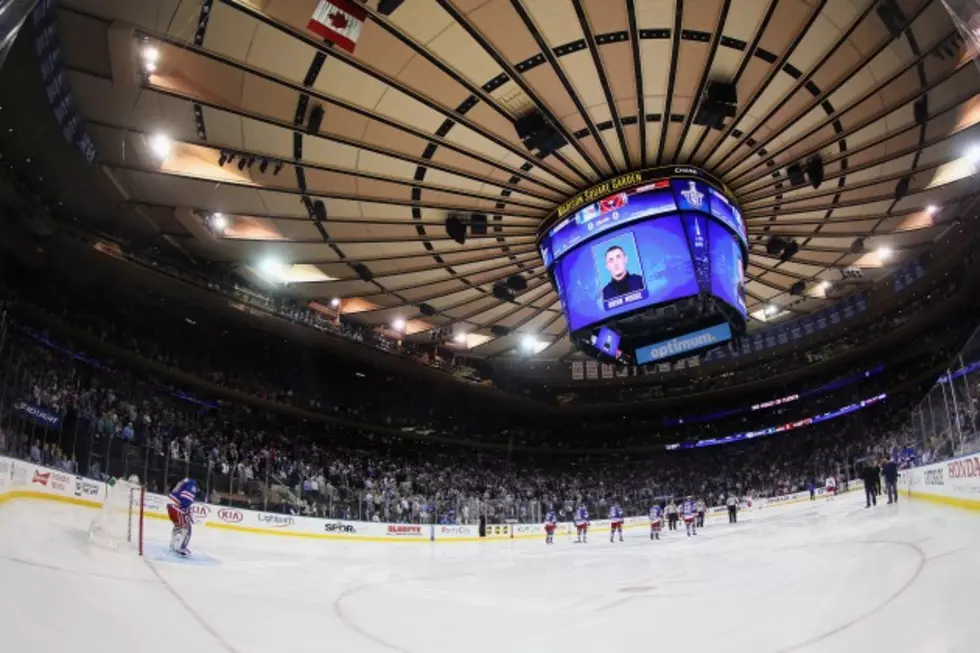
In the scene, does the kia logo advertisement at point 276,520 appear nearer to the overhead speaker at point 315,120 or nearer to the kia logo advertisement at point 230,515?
the kia logo advertisement at point 230,515

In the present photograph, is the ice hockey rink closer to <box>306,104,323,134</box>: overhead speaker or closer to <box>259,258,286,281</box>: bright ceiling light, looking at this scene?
<box>306,104,323,134</box>: overhead speaker

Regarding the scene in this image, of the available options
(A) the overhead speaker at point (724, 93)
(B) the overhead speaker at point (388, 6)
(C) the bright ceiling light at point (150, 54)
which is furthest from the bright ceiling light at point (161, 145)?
(A) the overhead speaker at point (724, 93)

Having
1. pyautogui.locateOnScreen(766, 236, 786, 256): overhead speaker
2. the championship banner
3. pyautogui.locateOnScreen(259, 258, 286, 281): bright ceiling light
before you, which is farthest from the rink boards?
pyautogui.locateOnScreen(259, 258, 286, 281): bright ceiling light

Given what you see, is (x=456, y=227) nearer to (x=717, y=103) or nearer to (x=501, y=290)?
(x=501, y=290)

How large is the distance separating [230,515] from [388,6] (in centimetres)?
1407

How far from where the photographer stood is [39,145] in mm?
15531

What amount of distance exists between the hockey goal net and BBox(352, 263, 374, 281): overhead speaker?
13415 mm

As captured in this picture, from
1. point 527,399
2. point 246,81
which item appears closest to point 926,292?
point 527,399

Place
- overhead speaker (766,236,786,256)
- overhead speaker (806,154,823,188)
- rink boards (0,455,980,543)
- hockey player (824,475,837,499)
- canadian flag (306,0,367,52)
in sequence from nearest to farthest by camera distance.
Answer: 1. canadian flag (306,0,367,52)
2. rink boards (0,455,980,543)
3. overhead speaker (806,154,823,188)
4. overhead speaker (766,236,786,256)
5. hockey player (824,475,837,499)

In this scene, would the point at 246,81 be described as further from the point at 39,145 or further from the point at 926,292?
the point at 926,292

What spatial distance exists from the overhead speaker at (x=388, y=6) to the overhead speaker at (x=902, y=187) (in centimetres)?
1574

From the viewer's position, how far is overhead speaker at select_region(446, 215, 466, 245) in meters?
18.1

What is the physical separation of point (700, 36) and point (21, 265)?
53.3 ft

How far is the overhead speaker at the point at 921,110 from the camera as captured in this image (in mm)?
14547
